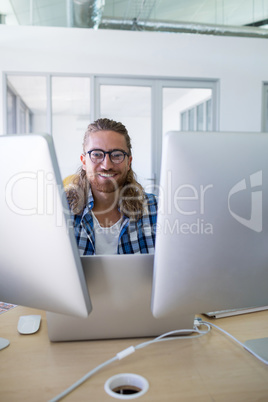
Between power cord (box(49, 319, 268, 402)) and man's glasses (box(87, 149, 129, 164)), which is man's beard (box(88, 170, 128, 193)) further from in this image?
power cord (box(49, 319, 268, 402))

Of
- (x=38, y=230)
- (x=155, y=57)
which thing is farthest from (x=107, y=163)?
(x=155, y=57)

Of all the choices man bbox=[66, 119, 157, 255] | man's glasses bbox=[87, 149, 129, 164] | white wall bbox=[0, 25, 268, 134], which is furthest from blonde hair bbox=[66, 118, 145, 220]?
white wall bbox=[0, 25, 268, 134]

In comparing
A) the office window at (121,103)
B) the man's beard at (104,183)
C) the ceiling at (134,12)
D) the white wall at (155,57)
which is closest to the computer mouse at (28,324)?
the man's beard at (104,183)

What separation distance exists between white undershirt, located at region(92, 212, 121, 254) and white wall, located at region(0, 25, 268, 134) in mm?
2870

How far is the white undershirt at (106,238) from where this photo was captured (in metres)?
1.43

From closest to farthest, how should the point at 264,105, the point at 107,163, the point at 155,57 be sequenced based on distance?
the point at 107,163 → the point at 155,57 → the point at 264,105

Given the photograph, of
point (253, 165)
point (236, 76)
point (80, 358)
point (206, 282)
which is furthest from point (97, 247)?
point (236, 76)

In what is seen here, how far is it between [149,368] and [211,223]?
34 cm

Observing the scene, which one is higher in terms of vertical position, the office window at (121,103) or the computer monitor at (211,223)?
the office window at (121,103)

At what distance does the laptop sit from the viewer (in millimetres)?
765

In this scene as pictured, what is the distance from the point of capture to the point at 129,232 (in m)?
1.42

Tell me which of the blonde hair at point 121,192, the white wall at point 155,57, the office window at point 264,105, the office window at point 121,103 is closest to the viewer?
the blonde hair at point 121,192

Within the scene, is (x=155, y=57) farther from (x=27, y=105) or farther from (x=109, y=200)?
(x=27, y=105)

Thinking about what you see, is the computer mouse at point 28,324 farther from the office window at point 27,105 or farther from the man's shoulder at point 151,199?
the office window at point 27,105
